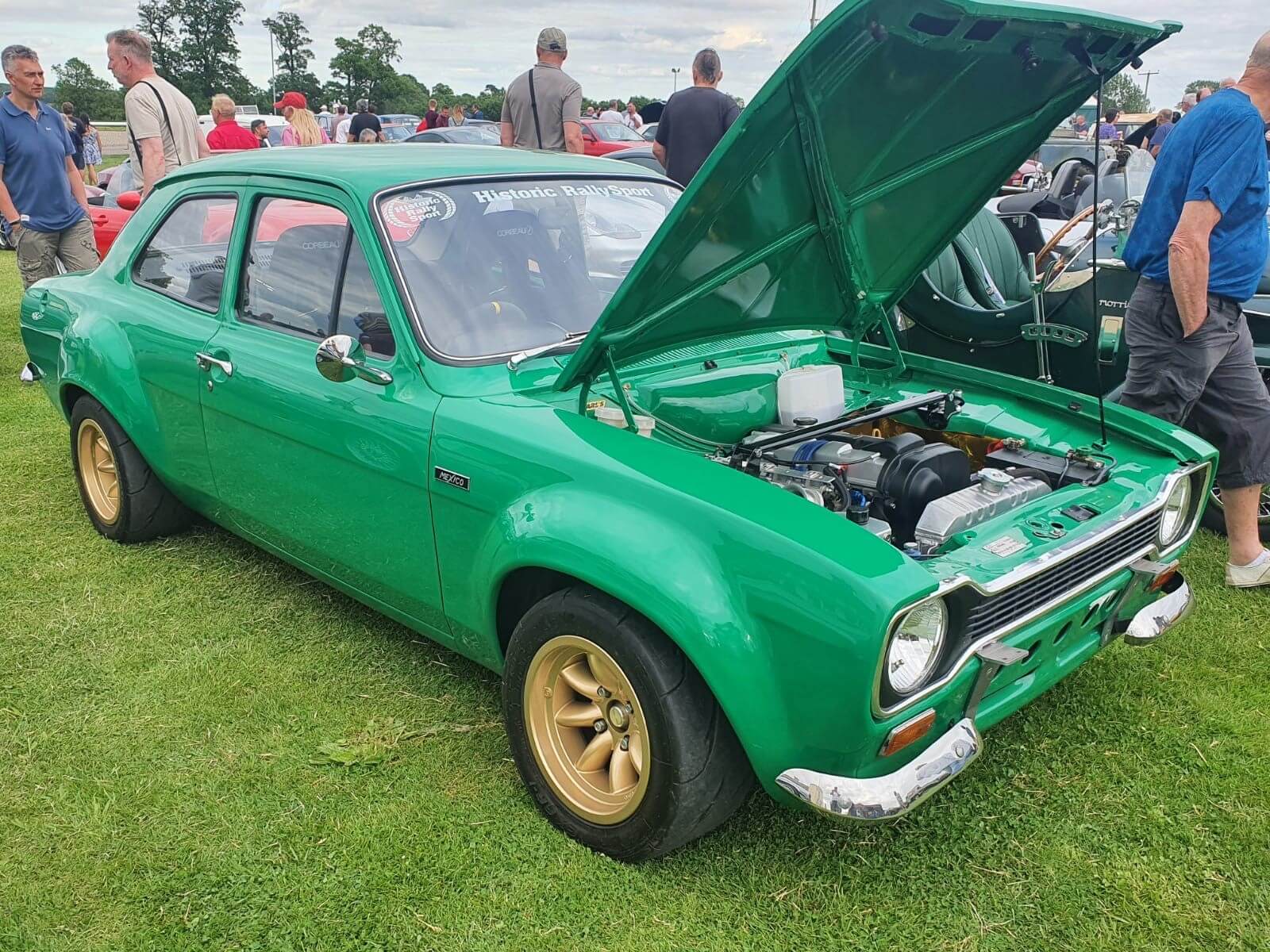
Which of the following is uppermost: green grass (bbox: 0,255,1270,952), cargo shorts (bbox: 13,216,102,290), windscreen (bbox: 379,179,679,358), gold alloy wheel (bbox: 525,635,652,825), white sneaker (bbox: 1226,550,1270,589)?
windscreen (bbox: 379,179,679,358)

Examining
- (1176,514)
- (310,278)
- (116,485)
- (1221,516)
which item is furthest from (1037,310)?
(116,485)

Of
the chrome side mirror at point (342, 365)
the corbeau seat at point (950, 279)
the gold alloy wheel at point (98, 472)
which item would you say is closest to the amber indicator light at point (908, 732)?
the chrome side mirror at point (342, 365)

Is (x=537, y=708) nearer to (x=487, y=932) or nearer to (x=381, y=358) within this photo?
(x=487, y=932)

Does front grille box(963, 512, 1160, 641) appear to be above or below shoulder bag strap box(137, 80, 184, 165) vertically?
below

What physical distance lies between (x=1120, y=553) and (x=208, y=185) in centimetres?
350

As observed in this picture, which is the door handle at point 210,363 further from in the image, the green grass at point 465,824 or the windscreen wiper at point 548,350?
the windscreen wiper at point 548,350

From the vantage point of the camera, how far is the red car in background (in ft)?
58.3

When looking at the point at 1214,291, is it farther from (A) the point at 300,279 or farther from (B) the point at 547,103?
(B) the point at 547,103

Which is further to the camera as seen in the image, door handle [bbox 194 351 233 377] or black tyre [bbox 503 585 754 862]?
door handle [bbox 194 351 233 377]

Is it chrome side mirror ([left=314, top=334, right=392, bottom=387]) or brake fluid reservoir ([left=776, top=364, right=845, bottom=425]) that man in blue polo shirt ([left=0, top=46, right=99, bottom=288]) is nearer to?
chrome side mirror ([left=314, top=334, right=392, bottom=387])

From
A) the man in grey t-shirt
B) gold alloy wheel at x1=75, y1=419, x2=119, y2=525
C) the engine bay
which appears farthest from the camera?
the man in grey t-shirt

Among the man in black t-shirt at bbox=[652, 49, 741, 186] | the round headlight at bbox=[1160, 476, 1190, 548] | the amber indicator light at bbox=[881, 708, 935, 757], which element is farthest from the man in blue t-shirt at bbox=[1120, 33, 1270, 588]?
the man in black t-shirt at bbox=[652, 49, 741, 186]

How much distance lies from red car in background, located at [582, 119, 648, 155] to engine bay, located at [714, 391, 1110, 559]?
15.4m

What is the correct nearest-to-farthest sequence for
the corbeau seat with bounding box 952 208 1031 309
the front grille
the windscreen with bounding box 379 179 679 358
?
the front grille → the windscreen with bounding box 379 179 679 358 → the corbeau seat with bounding box 952 208 1031 309
